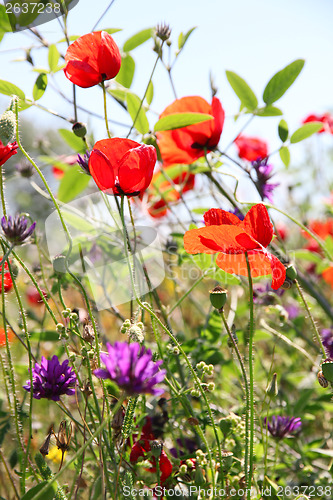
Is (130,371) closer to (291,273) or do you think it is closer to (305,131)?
(291,273)

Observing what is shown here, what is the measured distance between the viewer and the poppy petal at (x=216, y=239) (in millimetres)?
432

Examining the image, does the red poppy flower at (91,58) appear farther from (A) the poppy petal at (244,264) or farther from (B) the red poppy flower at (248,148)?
(B) the red poppy flower at (248,148)

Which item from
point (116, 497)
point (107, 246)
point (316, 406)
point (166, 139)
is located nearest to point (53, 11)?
point (166, 139)

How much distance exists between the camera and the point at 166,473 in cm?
53

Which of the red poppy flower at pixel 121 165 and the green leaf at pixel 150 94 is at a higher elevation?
the green leaf at pixel 150 94

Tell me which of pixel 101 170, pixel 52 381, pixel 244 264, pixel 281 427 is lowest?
pixel 281 427

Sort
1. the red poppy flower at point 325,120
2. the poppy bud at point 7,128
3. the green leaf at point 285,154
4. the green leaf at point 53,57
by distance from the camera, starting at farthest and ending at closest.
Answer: the red poppy flower at point 325,120 → the green leaf at point 285,154 → the green leaf at point 53,57 → the poppy bud at point 7,128

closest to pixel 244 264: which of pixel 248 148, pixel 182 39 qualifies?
pixel 182 39

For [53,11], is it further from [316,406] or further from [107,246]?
[316,406]

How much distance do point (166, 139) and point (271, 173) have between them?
19cm

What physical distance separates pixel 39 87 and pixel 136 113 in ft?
0.49

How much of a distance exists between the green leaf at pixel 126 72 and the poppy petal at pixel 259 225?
1.16 ft

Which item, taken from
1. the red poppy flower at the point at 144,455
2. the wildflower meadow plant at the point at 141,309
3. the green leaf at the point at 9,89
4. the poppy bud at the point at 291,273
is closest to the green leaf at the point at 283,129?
the wildflower meadow plant at the point at 141,309

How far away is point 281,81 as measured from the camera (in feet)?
2.25
